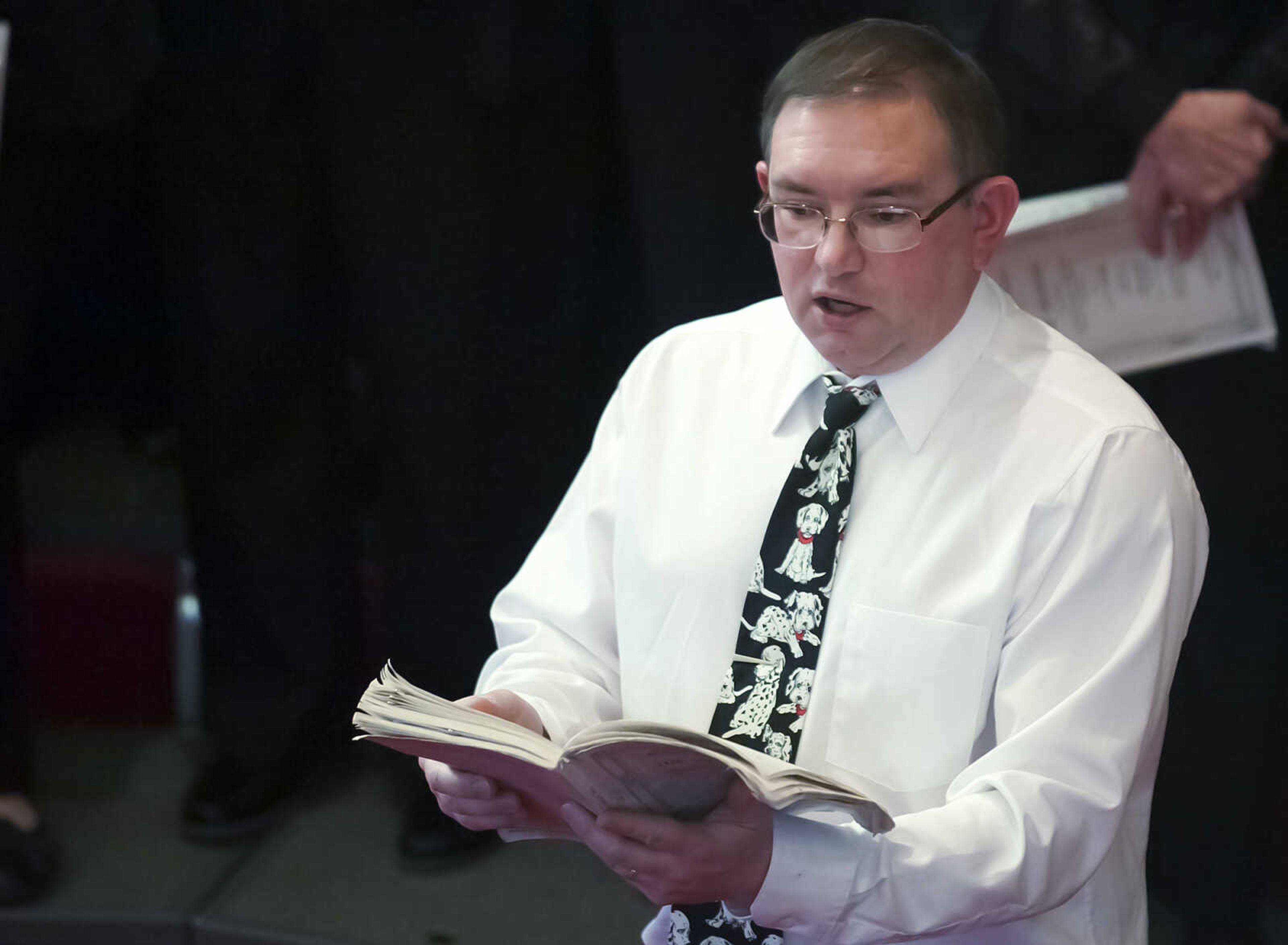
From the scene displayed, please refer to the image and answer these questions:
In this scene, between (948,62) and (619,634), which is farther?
(619,634)

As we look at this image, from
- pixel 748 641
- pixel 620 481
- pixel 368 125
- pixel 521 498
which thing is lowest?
pixel 521 498

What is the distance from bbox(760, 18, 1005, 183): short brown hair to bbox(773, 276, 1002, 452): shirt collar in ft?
0.45

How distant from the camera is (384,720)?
117 centimetres

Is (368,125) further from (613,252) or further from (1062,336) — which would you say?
(1062,336)

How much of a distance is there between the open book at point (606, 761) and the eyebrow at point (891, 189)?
1.59ft

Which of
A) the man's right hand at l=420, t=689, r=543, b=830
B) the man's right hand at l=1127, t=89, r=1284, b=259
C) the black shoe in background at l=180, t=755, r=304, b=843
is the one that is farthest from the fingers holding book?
the black shoe in background at l=180, t=755, r=304, b=843

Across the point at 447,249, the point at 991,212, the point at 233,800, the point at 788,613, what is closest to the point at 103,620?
the point at 233,800

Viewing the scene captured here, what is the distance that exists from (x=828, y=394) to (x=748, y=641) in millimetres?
243

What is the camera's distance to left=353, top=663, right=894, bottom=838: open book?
107 cm

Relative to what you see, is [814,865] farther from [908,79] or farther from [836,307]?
[908,79]

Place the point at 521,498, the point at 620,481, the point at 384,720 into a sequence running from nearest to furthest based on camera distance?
the point at 384,720 → the point at 620,481 → the point at 521,498

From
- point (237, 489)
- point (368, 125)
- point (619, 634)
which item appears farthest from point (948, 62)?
point (237, 489)

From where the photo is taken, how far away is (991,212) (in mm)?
1362

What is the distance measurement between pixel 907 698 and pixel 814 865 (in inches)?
8.1
